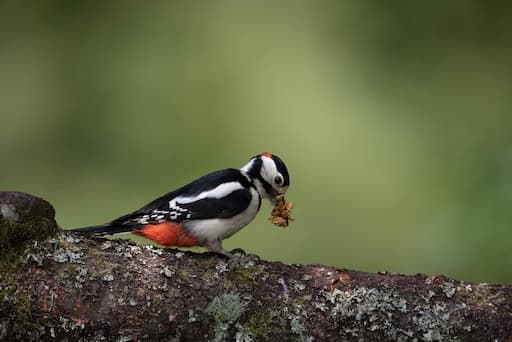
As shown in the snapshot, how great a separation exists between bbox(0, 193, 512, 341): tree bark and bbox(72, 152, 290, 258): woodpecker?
531mm

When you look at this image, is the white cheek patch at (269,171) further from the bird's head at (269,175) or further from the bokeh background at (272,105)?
the bokeh background at (272,105)

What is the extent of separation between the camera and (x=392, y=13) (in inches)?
230

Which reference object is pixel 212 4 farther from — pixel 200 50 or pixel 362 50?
pixel 362 50

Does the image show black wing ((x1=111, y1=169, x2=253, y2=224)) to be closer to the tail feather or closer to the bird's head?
the tail feather

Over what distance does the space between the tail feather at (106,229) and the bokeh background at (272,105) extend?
1.97 metres

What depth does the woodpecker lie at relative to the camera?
3.22m

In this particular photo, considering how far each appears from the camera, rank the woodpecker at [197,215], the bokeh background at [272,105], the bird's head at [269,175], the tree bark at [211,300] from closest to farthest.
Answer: the tree bark at [211,300], the woodpecker at [197,215], the bird's head at [269,175], the bokeh background at [272,105]

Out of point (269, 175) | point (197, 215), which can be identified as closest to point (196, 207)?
point (197, 215)

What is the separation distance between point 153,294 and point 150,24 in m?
3.96

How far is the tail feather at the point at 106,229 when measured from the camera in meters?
3.09

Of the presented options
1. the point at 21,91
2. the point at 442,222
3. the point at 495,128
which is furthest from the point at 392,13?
the point at 21,91

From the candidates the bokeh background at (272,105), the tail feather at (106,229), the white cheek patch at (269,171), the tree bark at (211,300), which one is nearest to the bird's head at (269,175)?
the white cheek patch at (269,171)

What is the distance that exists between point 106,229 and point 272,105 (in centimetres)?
263

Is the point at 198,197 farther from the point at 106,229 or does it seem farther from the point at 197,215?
the point at 106,229
